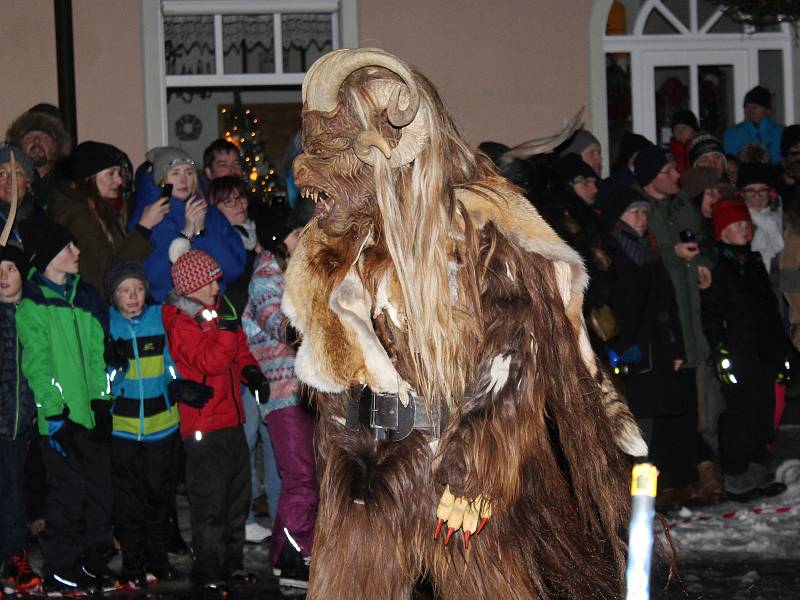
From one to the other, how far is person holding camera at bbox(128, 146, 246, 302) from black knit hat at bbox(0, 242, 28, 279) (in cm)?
78

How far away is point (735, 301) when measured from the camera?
8875 millimetres

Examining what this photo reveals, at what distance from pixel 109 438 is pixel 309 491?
116 centimetres

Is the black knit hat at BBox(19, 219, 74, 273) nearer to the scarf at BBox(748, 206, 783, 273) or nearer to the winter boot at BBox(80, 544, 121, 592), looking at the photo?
the winter boot at BBox(80, 544, 121, 592)

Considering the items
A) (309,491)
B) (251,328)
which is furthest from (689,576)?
(251,328)

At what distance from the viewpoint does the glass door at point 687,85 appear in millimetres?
13070

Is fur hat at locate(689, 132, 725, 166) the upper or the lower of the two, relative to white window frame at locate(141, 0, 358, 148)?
lower

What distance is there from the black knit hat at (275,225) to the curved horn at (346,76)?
2.70 meters

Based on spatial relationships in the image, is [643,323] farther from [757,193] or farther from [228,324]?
[228,324]

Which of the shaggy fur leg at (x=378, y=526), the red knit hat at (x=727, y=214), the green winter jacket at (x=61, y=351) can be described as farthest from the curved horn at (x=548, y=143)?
the red knit hat at (x=727, y=214)

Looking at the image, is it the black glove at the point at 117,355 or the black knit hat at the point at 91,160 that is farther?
the black knit hat at the point at 91,160

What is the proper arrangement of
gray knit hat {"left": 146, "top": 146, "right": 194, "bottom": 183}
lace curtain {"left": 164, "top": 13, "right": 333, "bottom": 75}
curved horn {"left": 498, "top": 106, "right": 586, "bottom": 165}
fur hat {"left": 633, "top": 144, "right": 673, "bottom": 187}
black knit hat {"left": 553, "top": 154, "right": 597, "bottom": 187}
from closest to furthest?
curved horn {"left": 498, "top": 106, "right": 586, "bottom": 165}, gray knit hat {"left": 146, "top": 146, "right": 194, "bottom": 183}, black knit hat {"left": 553, "top": 154, "right": 597, "bottom": 187}, fur hat {"left": 633, "top": 144, "right": 673, "bottom": 187}, lace curtain {"left": 164, "top": 13, "right": 333, "bottom": 75}

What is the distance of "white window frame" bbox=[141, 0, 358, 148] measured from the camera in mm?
11852

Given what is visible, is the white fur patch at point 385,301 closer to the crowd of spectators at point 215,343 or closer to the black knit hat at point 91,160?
the crowd of spectators at point 215,343

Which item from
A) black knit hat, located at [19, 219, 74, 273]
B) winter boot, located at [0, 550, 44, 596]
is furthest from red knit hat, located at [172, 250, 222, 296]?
winter boot, located at [0, 550, 44, 596]
